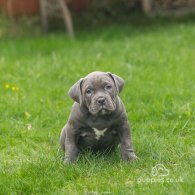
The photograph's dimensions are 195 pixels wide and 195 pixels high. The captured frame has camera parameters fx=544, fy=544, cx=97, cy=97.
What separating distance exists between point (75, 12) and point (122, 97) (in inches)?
349

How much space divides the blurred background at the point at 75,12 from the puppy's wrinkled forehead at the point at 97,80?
913cm

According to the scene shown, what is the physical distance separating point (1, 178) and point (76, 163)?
717mm

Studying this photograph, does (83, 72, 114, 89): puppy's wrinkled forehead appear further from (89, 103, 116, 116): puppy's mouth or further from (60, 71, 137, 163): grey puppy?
(89, 103, 116, 116): puppy's mouth

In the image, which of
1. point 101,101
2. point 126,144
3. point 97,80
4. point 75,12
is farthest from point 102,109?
point 75,12

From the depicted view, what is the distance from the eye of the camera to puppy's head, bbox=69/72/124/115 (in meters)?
4.99

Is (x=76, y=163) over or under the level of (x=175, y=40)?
over

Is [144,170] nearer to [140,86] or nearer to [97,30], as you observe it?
[140,86]

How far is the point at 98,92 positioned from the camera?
507 cm

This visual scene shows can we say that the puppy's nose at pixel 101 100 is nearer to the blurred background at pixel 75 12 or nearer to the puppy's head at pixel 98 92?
the puppy's head at pixel 98 92

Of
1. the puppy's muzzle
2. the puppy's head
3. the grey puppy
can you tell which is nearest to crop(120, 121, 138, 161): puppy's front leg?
the grey puppy

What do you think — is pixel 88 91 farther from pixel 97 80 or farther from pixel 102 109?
pixel 102 109

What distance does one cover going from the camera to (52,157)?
5457 mm

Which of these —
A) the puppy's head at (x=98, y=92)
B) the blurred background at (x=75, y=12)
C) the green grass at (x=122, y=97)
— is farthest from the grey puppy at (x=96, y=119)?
the blurred background at (x=75, y=12)

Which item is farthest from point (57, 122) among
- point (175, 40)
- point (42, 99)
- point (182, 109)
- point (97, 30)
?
point (97, 30)
